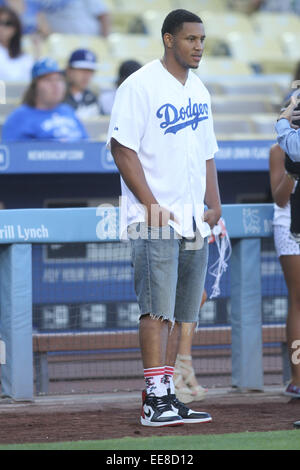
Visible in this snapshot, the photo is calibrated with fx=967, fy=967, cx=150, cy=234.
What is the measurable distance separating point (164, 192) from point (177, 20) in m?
0.86

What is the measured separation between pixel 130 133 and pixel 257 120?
470cm

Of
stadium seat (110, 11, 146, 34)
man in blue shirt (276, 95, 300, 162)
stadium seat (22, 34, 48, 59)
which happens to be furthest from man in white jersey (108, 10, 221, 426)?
stadium seat (110, 11, 146, 34)

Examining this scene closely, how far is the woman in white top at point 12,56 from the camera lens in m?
9.53

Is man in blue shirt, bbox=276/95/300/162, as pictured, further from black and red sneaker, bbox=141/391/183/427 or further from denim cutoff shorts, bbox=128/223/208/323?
black and red sneaker, bbox=141/391/183/427

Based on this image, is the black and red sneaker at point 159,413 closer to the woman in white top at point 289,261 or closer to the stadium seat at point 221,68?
the woman in white top at point 289,261

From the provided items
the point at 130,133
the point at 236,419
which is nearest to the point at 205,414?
the point at 236,419

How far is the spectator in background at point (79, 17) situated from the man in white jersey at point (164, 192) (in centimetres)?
691

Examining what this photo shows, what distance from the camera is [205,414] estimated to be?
4.84 metres

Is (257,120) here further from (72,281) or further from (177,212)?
(177,212)

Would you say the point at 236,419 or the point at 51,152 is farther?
the point at 51,152

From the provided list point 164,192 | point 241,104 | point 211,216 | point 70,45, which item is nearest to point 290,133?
point 211,216

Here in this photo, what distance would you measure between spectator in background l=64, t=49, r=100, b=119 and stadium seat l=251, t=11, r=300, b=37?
5287 mm

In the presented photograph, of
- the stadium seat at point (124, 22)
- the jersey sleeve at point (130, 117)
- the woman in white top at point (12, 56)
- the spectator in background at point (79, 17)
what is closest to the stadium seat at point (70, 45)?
the spectator in background at point (79, 17)

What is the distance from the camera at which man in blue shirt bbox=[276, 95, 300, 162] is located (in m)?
4.76
